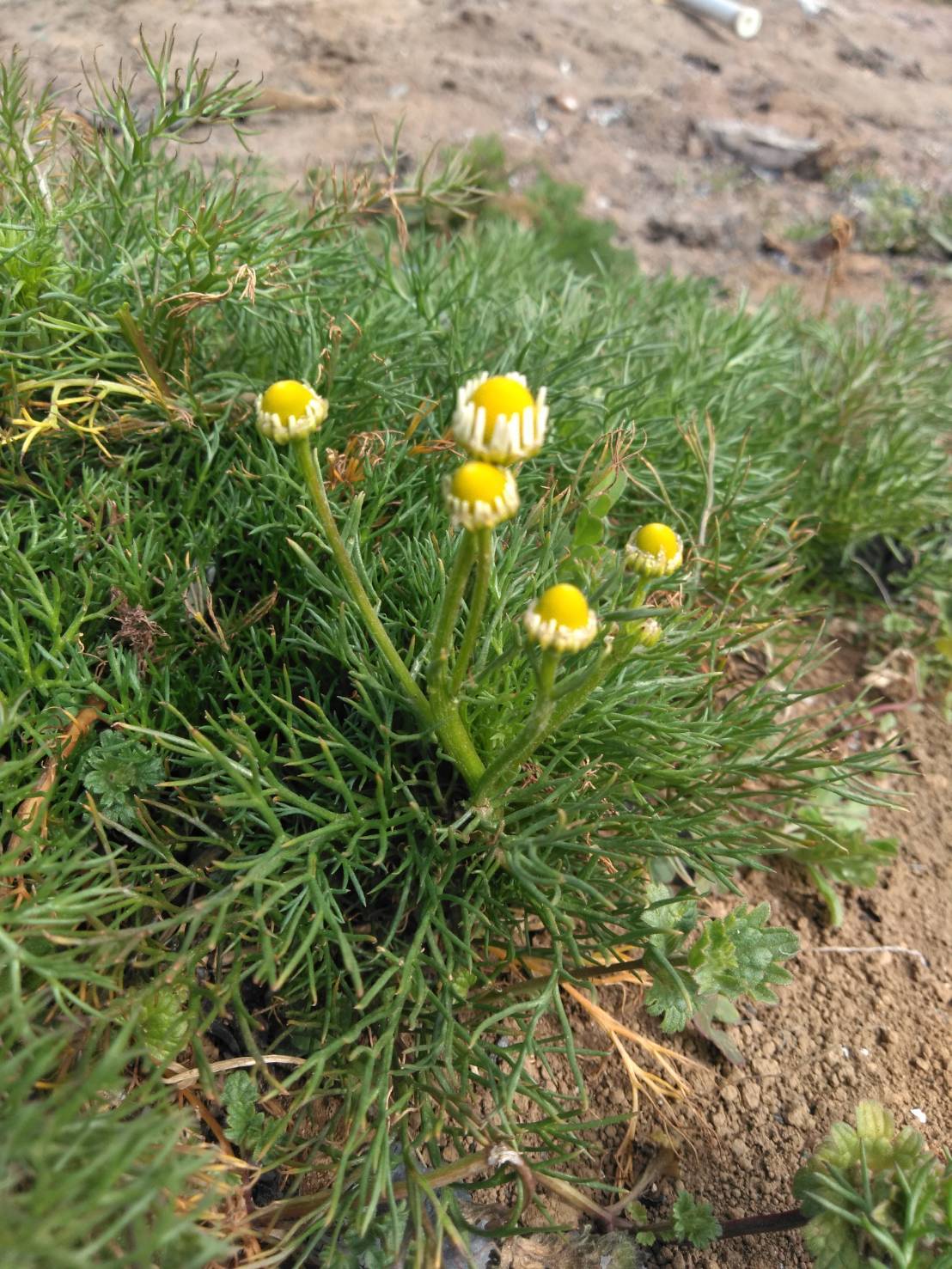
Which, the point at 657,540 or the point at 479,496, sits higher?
the point at 479,496

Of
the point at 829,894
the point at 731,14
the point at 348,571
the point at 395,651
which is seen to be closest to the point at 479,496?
the point at 348,571

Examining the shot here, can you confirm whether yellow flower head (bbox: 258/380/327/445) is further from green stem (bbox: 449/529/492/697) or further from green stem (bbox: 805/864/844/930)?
green stem (bbox: 805/864/844/930)

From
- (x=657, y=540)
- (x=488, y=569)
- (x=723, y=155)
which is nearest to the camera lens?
(x=488, y=569)

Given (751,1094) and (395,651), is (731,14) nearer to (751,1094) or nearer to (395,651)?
(395,651)

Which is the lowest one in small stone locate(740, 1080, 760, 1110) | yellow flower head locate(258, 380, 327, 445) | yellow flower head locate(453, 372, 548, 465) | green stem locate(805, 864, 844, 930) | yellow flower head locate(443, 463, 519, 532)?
small stone locate(740, 1080, 760, 1110)

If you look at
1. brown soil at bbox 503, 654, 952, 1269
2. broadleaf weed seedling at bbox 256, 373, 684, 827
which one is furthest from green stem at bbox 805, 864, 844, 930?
broadleaf weed seedling at bbox 256, 373, 684, 827

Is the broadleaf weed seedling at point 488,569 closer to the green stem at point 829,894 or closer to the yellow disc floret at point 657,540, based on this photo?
the yellow disc floret at point 657,540

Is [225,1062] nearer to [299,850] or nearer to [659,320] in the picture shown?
[299,850]
